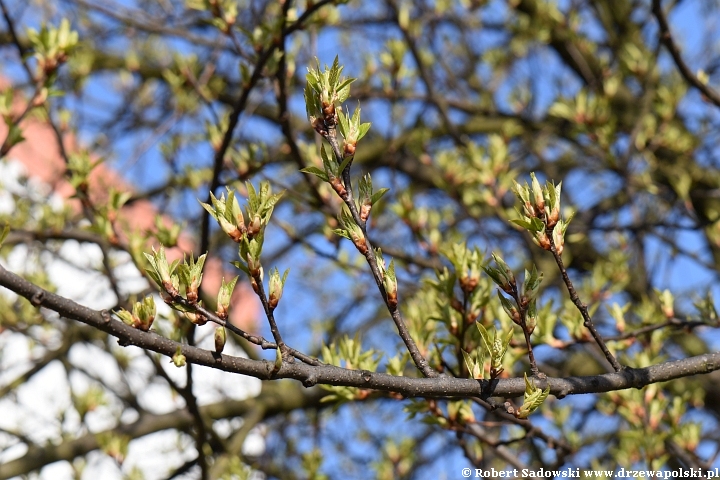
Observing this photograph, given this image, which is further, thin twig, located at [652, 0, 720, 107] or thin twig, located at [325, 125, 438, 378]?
thin twig, located at [652, 0, 720, 107]

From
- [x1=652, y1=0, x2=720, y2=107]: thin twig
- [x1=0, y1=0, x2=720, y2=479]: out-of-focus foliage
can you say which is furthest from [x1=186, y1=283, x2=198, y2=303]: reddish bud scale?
[x1=652, y1=0, x2=720, y2=107]: thin twig

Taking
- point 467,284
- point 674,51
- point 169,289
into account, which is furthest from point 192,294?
point 674,51

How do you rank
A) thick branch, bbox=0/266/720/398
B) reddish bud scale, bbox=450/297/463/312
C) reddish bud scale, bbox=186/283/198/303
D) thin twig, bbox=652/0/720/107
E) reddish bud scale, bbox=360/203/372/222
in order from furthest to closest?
1. thin twig, bbox=652/0/720/107
2. reddish bud scale, bbox=450/297/463/312
3. reddish bud scale, bbox=360/203/372/222
4. reddish bud scale, bbox=186/283/198/303
5. thick branch, bbox=0/266/720/398

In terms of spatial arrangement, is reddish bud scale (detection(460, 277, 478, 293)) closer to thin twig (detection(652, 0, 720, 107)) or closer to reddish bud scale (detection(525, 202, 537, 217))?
reddish bud scale (detection(525, 202, 537, 217))

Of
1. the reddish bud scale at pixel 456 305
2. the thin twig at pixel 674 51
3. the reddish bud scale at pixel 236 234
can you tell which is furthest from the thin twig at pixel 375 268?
the thin twig at pixel 674 51

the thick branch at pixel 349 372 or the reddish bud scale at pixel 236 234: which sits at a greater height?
the reddish bud scale at pixel 236 234

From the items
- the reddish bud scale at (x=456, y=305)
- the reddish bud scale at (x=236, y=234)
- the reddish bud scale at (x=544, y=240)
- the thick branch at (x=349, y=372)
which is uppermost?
the reddish bud scale at (x=456, y=305)

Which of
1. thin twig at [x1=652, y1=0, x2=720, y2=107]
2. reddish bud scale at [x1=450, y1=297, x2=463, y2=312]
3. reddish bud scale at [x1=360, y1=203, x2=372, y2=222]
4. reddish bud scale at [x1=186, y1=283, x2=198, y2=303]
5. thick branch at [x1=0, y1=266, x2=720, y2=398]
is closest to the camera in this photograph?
thick branch at [x1=0, y1=266, x2=720, y2=398]

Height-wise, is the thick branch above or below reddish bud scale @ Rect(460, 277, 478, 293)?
A: below

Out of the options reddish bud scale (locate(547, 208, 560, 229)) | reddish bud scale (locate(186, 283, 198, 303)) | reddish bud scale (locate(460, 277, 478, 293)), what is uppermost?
reddish bud scale (locate(460, 277, 478, 293))

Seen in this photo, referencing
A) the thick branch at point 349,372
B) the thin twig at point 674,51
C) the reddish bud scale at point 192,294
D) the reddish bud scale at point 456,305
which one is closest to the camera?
the thick branch at point 349,372

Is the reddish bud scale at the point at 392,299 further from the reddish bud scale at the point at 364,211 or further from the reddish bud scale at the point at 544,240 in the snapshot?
the reddish bud scale at the point at 544,240

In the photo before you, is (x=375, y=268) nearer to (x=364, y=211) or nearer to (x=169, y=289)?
(x=364, y=211)

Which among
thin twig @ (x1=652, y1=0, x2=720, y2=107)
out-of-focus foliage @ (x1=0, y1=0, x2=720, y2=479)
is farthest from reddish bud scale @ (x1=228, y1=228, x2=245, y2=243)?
thin twig @ (x1=652, y1=0, x2=720, y2=107)
